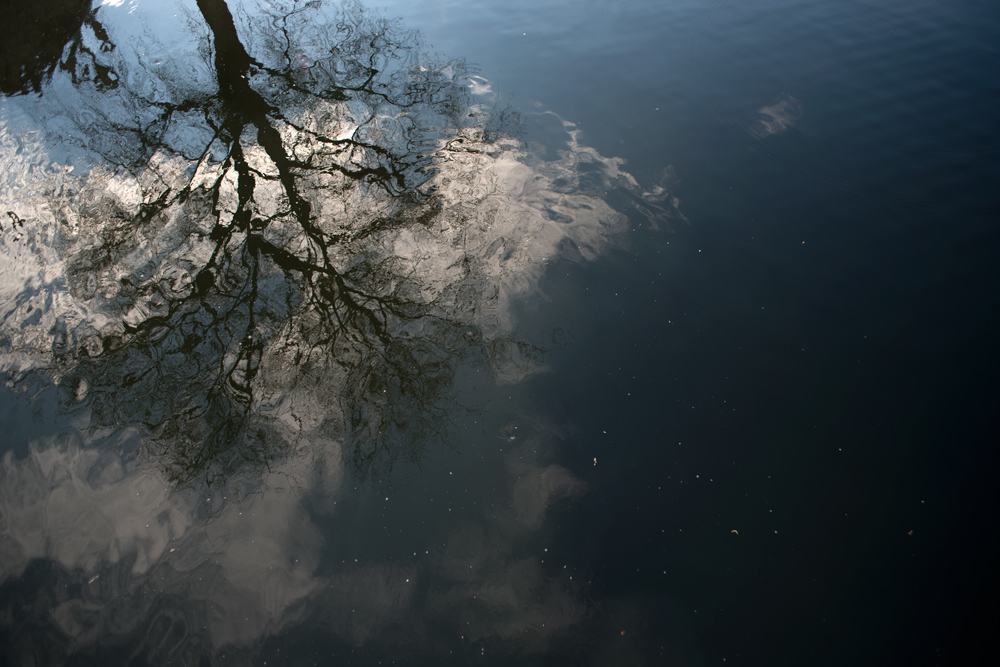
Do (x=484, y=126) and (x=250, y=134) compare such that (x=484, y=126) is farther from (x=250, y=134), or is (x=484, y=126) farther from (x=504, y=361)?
(x=504, y=361)

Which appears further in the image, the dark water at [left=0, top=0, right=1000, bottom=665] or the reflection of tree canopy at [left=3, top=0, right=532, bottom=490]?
the reflection of tree canopy at [left=3, top=0, right=532, bottom=490]

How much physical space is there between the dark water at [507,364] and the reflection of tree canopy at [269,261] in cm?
4

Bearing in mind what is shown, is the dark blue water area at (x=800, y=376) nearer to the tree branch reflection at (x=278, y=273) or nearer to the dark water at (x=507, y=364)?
the dark water at (x=507, y=364)

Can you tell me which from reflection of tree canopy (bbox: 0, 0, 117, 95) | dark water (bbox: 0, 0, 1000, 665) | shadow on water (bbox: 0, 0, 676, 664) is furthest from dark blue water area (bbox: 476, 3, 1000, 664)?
reflection of tree canopy (bbox: 0, 0, 117, 95)

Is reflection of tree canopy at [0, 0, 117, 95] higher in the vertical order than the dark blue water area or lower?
higher

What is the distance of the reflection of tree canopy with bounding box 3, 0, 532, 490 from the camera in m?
3.86

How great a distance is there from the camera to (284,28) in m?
A: 7.81

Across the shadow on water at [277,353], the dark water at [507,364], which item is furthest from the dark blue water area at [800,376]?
the shadow on water at [277,353]

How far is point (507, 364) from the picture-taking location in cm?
403

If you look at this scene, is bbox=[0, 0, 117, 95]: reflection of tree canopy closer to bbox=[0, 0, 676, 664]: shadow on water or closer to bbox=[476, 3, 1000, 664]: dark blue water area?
bbox=[0, 0, 676, 664]: shadow on water

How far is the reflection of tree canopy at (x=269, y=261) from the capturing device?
386 centimetres

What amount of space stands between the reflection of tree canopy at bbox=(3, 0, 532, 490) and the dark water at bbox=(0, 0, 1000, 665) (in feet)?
0.12

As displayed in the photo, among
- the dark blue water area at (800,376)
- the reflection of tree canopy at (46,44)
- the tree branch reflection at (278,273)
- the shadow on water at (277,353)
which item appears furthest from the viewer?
the reflection of tree canopy at (46,44)

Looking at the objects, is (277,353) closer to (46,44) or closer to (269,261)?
(269,261)
